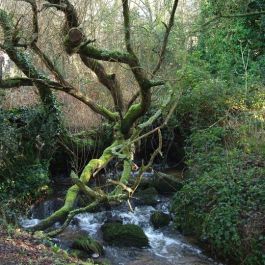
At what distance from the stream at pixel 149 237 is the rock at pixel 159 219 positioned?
0.10 m

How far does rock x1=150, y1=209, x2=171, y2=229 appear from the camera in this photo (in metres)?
9.25

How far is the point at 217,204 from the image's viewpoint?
25.6 feet

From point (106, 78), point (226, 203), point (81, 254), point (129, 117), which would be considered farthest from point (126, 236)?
point (106, 78)

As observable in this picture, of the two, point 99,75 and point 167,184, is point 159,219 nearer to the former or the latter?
point 167,184

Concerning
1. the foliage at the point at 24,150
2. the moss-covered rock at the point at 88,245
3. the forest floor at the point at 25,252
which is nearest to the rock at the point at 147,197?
the foliage at the point at 24,150

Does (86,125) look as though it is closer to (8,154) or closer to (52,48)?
(52,48)

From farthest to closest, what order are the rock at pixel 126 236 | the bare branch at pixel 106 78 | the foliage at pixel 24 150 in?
1. the bare branch at pixel 106 78
2. the foliage at pixel 24 150
3. the rock at pixel 126 236

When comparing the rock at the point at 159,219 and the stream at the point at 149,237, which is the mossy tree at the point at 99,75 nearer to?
the stream at the point at 149,237

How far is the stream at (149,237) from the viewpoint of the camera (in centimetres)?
774

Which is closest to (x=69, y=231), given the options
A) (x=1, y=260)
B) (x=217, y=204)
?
(x=217, y=204)

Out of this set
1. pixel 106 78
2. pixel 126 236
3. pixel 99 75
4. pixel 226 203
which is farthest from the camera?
pixel 106 78

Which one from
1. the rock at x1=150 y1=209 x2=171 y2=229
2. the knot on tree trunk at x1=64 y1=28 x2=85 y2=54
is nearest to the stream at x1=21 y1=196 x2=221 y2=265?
the rock at x1=150 y1=209 x2=171 y2=229

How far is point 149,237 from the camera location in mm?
8805

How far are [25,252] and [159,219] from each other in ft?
15.0
